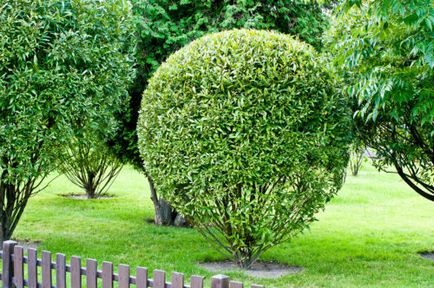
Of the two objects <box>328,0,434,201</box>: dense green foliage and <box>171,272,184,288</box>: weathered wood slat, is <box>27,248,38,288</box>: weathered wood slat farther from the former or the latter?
<box>328,0,434,201</box>: dense green foliage

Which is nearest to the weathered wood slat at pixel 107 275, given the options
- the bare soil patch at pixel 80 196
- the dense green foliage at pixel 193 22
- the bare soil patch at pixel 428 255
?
the bare soil patch at pixel 428 255

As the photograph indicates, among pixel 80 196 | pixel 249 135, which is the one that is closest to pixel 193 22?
pixel 249 135

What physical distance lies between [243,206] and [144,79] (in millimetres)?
4196

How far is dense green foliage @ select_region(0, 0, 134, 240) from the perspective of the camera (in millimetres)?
6965

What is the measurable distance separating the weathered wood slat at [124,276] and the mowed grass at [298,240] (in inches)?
120

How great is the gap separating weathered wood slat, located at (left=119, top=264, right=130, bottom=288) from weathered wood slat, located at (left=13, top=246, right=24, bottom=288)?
1.07 meters

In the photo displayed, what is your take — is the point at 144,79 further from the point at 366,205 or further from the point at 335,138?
the point at 366,205

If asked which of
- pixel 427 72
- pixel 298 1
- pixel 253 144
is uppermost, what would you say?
pixel 298 1

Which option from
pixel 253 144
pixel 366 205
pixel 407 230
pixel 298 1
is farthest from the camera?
pixel 366 205

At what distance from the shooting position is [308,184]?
6.81m

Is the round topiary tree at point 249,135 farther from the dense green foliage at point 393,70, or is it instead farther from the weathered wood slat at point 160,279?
the weathered wood slat at point 160,279

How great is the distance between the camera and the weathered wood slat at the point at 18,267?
14.9ft

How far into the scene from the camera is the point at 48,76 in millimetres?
7043

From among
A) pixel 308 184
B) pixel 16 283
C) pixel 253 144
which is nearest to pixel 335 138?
pixel 308 184
